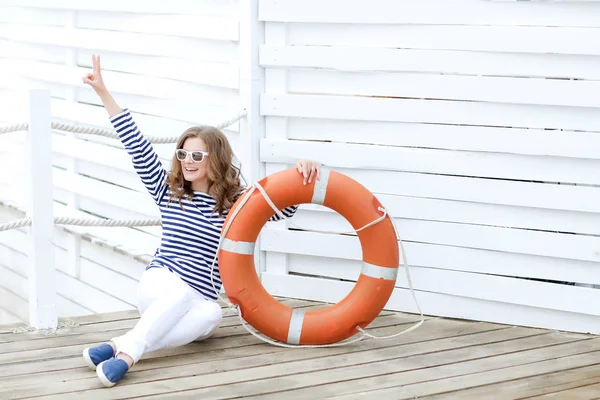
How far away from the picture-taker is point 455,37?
3.41 m

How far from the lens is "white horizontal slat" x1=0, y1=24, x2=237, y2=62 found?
3943 mm

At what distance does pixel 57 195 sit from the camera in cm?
489

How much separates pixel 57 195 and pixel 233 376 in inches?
90.0

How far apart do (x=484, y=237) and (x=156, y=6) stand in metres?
1.69

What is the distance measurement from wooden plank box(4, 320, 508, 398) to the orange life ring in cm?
8

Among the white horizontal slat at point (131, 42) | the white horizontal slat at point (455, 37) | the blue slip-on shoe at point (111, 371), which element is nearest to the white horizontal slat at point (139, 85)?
the white horizontal slat at point (131, 42)

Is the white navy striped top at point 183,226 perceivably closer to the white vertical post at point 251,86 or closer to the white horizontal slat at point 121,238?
the white vertical post at point 251,86

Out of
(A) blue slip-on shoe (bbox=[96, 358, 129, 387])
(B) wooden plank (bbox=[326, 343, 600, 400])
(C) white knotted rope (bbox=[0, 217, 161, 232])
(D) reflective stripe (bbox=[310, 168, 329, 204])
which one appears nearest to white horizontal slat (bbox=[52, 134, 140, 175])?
(C) white knotted rope (bbox=[0, 217, 161, 232])

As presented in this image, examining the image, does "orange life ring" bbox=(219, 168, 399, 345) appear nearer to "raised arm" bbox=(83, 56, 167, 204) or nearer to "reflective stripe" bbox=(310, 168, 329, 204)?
"reflective stripe" bbox=(310, 168, 329, 204)

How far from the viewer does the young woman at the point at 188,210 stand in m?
3.07

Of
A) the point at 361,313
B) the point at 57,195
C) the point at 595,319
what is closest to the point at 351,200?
the point at 361,313

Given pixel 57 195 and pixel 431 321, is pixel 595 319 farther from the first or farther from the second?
pixel 57 195

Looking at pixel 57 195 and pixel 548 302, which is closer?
pixel 548 302

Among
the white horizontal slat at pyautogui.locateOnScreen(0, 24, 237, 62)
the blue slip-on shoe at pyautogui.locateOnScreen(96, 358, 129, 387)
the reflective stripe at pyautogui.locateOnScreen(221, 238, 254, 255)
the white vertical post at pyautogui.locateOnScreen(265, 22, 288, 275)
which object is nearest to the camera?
the blue slip-on shoe at pyautogui.locateOnScreen(96, 358, 129, 387)
